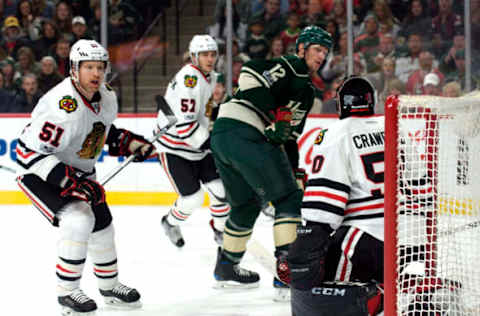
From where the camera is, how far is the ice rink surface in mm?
3346

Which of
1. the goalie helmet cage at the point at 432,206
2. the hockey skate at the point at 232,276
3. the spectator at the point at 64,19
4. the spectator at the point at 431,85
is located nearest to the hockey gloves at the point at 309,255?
the goalie helmet cage at the point at 432,206

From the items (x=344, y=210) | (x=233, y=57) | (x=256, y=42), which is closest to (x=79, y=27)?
(x=233, y=57)

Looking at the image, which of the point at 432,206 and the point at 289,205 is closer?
the point at 432,206

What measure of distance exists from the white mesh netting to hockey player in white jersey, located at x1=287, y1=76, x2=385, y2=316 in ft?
0.32

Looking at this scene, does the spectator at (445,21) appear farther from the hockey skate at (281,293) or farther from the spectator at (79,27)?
the hockey skate at (281,293)

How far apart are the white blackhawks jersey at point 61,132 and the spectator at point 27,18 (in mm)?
A: 4206

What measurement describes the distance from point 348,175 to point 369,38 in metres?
4.41

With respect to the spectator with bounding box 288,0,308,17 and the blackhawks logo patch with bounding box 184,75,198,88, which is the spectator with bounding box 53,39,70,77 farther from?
the blackhawks logo patch with bounding box 184,75,198,88

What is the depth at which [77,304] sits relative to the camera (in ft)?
10.1

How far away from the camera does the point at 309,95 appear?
345cm

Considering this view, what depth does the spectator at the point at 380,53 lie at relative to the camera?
6.43m

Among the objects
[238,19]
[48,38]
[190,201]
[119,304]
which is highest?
[238,19]

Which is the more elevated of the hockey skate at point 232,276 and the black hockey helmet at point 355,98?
the black hockey helmet at point 355,98

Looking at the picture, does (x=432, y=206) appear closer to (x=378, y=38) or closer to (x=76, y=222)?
(x=76, y=222)
